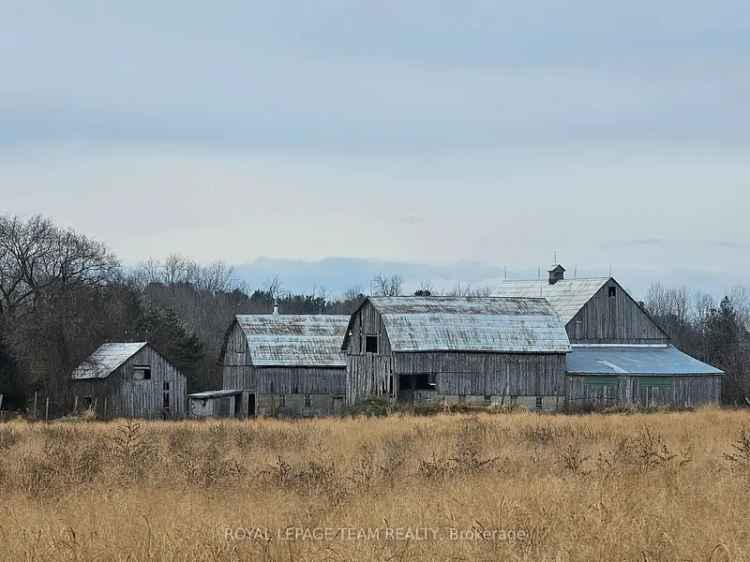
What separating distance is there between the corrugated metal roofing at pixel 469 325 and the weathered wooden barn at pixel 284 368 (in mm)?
7187

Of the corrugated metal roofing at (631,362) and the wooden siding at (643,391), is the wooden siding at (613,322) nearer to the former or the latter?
the corrugated metal roofing at (631,362)

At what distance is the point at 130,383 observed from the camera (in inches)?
2109

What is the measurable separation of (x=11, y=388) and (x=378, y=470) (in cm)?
4306

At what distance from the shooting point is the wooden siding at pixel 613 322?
2413 inches

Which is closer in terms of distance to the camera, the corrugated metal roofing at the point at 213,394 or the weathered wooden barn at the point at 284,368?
the corrugated metal roofing at the point at 213,394

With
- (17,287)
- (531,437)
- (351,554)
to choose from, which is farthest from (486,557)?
(17,287)

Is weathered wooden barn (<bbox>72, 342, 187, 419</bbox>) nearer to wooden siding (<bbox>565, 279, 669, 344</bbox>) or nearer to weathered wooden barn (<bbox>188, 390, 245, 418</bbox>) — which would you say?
weathered wooden barn (<bbox>188, 390, 245, 418</bbox>)

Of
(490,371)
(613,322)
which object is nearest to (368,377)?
(490,371)

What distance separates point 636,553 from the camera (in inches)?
369

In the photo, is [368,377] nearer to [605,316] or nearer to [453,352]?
[453,352]

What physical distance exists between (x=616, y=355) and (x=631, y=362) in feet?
6.11

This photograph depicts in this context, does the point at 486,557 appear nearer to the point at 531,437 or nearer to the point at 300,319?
the point at 531,437

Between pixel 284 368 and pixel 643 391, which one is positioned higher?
pixel 284 368

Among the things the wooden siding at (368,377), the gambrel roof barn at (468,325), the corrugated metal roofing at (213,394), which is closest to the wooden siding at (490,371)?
the gambrel roof barn at (468,325)
